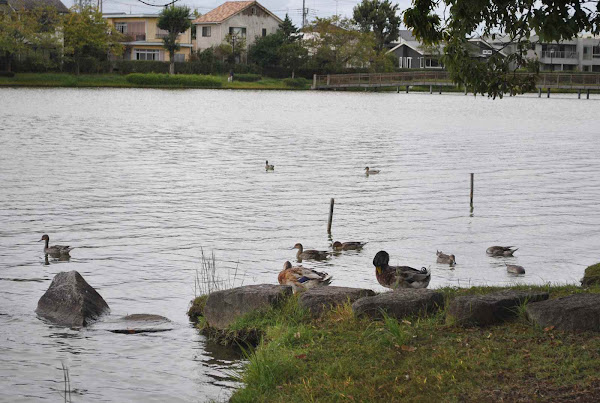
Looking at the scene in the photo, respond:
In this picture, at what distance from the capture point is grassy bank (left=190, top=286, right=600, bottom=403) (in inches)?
294

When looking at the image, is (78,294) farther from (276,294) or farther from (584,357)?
(584,357)

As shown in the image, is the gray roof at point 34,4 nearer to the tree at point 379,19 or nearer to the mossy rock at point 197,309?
the tree at point 379,19

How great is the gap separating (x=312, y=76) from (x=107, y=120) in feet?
214

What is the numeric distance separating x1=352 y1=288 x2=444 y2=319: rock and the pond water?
189cm

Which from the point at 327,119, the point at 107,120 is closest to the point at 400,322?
the point at 107,120

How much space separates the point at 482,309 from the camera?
9117 millimetres

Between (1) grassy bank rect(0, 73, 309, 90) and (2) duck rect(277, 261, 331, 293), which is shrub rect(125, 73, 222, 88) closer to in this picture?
(1) grassy bank rect(0, 73, 309, 90)

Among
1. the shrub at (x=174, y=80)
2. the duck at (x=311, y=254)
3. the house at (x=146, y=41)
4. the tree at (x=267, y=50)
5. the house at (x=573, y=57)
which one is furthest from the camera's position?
the house at (x=573, y=57)

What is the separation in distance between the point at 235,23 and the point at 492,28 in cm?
11515

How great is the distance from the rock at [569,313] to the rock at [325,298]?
8.27 feet

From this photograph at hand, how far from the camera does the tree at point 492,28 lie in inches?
353

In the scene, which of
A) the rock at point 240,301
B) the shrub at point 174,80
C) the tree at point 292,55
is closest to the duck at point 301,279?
the rock at point 240,301

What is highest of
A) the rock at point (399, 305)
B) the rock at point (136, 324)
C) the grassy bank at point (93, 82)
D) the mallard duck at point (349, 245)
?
the grassy bank at point (93, 82)

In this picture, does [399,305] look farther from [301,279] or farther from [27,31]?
[27,31]
